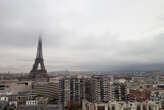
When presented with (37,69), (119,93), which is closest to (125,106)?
(119,93)

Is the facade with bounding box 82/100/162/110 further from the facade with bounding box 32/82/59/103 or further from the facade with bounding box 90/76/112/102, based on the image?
the facade with bounding box 32/82/59/103

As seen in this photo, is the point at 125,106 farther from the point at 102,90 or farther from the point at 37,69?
the point at 37,69

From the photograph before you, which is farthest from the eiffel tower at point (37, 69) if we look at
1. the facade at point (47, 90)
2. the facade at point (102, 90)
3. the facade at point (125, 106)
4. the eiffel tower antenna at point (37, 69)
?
the facade at point (125, 106)

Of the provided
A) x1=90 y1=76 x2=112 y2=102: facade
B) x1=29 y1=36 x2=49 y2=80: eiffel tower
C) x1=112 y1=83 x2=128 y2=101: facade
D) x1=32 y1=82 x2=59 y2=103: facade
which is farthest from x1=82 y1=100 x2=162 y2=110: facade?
x1=29 y1=36 x2=49 y2=80: eiffel tower

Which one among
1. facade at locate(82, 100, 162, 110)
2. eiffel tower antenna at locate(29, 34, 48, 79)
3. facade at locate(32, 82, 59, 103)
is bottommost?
facade at locate(32, 82, 59, 103)

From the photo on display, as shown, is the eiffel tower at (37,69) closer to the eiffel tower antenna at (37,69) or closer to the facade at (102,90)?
the eiffel tower antenna at (37,69)

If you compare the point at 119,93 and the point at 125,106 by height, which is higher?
the point at 125,106

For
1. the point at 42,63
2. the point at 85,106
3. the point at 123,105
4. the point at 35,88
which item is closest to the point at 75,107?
the point at 85,106

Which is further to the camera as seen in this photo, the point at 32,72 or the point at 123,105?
the point at 32,72

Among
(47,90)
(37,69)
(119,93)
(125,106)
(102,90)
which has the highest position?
(37,69)

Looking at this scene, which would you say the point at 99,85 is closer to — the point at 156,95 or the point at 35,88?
the point at 156,95

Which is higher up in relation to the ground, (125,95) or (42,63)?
(42,63)
